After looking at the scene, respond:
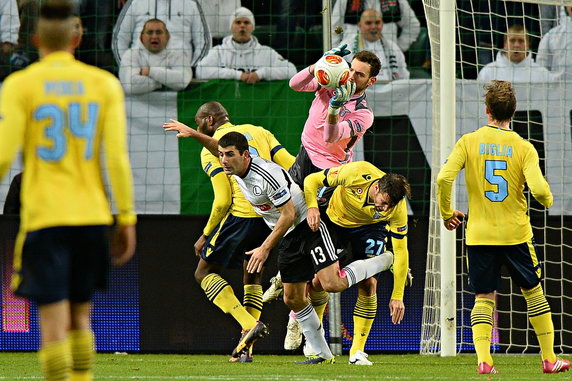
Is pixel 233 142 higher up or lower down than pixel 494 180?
higher up

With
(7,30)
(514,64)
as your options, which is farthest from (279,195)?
(7,30)

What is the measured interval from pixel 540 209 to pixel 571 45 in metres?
1.75

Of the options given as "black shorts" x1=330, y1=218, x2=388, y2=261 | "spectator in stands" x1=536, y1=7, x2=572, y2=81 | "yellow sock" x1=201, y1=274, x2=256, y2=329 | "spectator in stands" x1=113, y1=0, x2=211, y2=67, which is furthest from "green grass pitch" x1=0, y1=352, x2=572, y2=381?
"spectator in stands" x1=113, y1=0, x2=211, y2=67

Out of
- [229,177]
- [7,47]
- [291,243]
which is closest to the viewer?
[291,243]

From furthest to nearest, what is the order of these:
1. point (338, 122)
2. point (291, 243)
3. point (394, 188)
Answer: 1. point (338, 122)
2. point (291, 243)
3. point (394, 188)

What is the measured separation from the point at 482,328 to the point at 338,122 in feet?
6.81

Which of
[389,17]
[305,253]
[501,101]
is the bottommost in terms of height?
[305,253]

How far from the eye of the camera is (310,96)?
9734 millimetres

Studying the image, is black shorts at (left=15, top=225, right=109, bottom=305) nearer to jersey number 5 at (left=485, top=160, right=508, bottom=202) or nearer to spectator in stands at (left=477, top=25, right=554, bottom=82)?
jersey number 5 at (left=485, top=160, right=508, bottom=202)

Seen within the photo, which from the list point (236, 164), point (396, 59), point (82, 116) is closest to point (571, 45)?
point (396, 59)

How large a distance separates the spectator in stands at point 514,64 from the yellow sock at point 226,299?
3551 mm

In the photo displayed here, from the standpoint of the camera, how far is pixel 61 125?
411cm

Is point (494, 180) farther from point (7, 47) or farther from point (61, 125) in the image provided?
point (7, 47)

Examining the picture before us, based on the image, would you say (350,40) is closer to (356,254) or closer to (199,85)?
(199,85)
